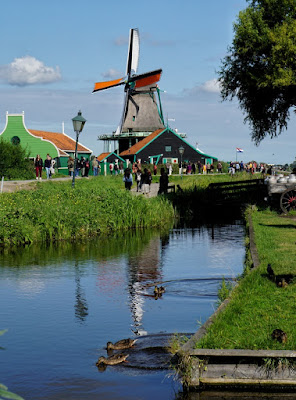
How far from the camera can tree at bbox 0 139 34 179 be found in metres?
49.7

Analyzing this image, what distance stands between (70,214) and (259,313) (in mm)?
16253

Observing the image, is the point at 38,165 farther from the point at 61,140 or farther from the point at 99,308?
the point at 61,140

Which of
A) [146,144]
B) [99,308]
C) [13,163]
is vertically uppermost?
[146,144]

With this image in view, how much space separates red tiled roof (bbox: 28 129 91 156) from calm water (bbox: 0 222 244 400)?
5467cm

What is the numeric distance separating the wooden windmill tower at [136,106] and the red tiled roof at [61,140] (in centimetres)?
695

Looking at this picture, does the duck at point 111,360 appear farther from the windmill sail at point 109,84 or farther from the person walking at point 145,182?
the windmill sail at point 109,84

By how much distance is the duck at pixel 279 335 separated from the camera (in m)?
7.66

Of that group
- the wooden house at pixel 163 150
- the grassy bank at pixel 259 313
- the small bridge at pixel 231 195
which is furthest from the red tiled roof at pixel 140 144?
the grassy bank at pixel 259 313

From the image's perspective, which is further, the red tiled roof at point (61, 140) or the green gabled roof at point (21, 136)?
the red tiled roof at point (61, 140)

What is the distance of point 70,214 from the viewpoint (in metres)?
24.8

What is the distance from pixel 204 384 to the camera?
7316 mm

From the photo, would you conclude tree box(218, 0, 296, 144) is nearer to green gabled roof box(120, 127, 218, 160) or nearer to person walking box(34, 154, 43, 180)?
person walking box(34, 154, 43, 180)

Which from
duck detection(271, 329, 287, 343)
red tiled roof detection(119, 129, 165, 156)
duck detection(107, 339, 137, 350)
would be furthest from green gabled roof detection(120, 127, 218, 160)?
duck detection(271, 329, 287, 343)

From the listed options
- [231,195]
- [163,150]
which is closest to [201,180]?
[231,195]
